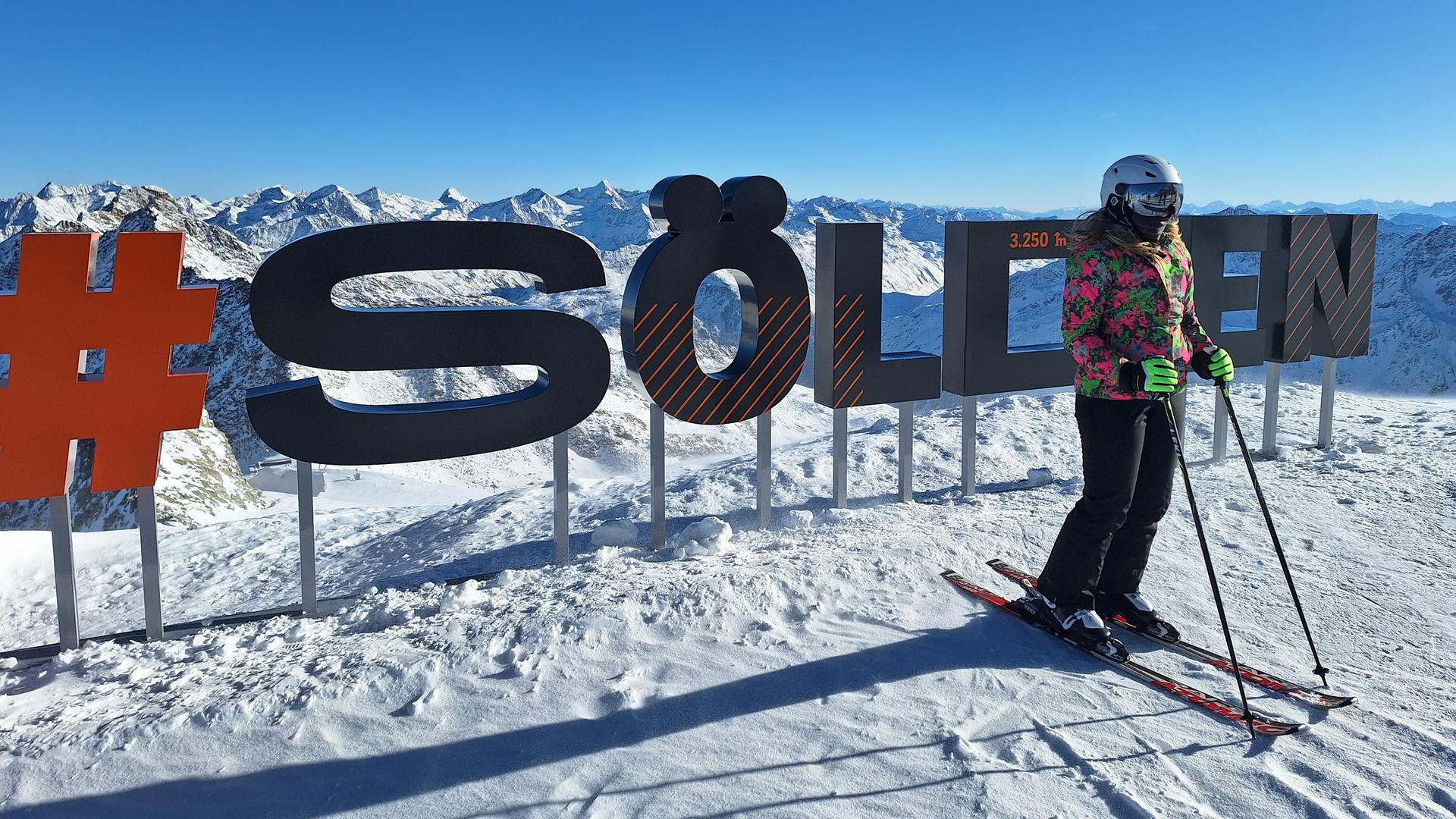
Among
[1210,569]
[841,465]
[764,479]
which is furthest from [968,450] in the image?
[1210,569]

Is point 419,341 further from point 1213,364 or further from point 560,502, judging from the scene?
point 1213,364

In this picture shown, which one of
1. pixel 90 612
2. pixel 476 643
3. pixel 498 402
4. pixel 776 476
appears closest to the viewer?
pixel 476 643

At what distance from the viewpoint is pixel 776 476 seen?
9195 mm

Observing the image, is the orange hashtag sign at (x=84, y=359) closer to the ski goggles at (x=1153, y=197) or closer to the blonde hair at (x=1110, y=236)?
the blonde hair at (x=1110, y=236)

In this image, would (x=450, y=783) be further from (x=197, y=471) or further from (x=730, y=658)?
(x=197, y=471)

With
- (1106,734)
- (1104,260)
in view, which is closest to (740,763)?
(1106,734)

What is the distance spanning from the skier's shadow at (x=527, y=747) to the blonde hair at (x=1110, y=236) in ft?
6.50

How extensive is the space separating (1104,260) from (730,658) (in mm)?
2608

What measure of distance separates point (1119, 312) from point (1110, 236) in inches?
14.1

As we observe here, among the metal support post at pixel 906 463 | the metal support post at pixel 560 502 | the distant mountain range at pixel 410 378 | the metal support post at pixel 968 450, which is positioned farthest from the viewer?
the distant mountain range at pixel 410 378

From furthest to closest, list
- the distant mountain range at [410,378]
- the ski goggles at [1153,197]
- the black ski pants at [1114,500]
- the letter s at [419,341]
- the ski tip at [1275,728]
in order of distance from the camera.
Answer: the distant mountain range at [410,378]
the letter s at [419,341]
the black ski pants at [1114,500]
the ski goggles at [1153,197]
the ski tip at [1275,728]

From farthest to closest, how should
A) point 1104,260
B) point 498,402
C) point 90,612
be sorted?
point 90,612
point 498,402
point 1104,260

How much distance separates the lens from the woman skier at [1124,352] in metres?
4.35

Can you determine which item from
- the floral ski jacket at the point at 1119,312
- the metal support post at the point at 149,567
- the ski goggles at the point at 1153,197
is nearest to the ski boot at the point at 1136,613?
the floral ski jacket at the point at 1119,312
